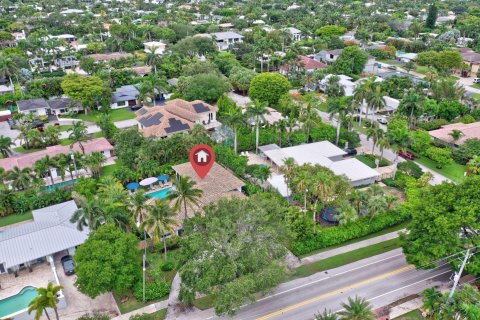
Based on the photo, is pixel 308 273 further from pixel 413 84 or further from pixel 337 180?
pixel 413 84

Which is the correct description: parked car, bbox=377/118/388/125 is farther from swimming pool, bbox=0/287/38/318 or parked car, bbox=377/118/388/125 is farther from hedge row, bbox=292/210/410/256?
swimming pool, bbox=0/287/38/318

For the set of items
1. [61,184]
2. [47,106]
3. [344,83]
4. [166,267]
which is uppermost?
[47,106]

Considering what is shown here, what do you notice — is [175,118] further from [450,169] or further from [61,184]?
[450,169]


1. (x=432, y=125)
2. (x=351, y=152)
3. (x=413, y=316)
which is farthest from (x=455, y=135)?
(x=413, y=316)

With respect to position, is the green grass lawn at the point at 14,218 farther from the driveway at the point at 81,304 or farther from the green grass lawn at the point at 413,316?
the green grass lawn at the point at 413,316

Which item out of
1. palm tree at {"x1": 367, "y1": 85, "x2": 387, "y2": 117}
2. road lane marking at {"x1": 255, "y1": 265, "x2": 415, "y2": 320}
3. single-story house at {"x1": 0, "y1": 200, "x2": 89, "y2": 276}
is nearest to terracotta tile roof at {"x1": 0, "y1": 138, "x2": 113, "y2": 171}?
single-story house at {"x1": 0, "y1": 200, "x2": 89, "y2": 276}

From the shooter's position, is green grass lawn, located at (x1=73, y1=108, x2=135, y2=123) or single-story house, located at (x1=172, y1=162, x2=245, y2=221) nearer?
single-story house, located at (x1=172, y1=162, x2=245, y2=221)

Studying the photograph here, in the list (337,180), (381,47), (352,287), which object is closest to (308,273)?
(352,287)
